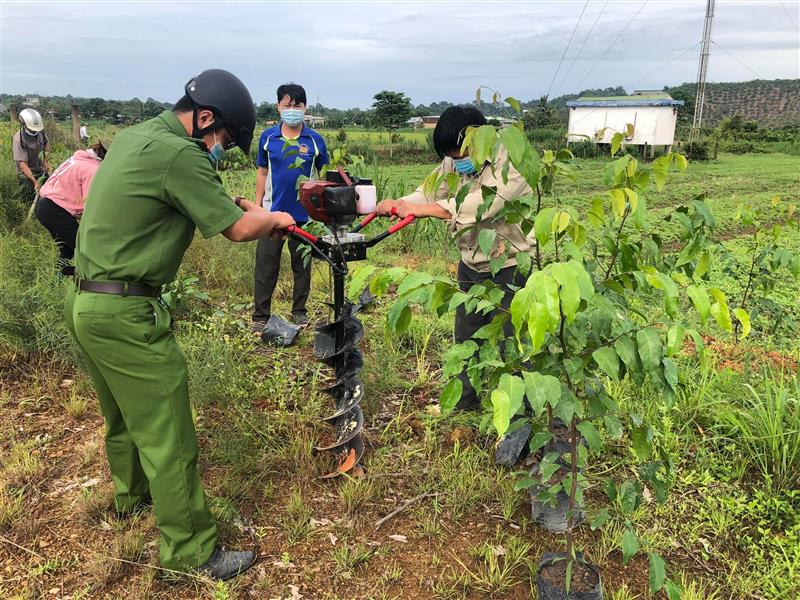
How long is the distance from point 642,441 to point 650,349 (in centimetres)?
44

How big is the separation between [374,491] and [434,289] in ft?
4.88

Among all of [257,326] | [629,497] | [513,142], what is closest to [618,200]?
[513,142]

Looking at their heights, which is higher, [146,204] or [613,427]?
[146,204]

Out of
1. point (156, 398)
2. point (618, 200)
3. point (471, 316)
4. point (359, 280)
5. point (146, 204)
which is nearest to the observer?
point (618, 200)

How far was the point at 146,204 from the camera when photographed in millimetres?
2115

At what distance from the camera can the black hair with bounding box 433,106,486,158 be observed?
289 cm

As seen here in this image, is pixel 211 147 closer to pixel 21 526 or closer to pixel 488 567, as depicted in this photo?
pixel 21 526

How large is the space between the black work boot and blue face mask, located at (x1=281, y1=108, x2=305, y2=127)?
3.33 m

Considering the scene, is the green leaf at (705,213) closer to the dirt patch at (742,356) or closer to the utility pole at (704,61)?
the dirt patch at (742,356)

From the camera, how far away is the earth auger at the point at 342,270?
2637 millimetres

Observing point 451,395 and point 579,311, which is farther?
point 579,311

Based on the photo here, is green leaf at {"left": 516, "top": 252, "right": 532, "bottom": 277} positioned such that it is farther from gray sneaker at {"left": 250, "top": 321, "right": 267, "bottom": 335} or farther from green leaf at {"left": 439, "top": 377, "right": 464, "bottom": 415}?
gray sneaker at {"left": 250, "top": 321, "right": 267, "bottom": 335}

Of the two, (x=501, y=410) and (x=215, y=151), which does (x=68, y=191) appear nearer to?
(x=215, y=151)

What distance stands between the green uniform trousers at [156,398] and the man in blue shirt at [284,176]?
2.31m
